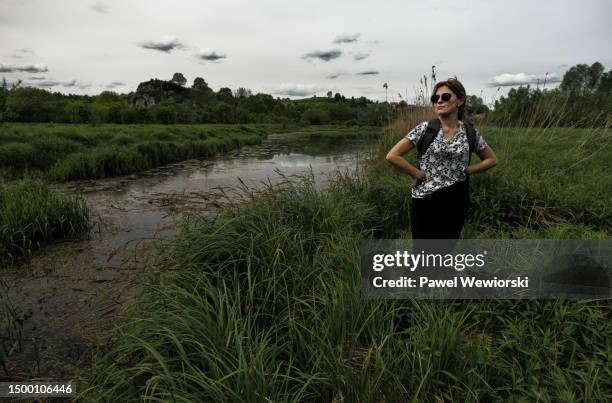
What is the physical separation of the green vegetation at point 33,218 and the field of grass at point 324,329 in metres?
3.82

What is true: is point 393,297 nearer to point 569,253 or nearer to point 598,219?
point 569,253

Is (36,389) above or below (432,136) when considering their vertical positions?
below

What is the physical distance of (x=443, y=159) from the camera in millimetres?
2701

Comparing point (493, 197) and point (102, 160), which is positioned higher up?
point (102, 160)

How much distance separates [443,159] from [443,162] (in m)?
0.03

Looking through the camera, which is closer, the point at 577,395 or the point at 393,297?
the point at 577,395

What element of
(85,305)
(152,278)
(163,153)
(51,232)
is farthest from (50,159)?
(152,278)

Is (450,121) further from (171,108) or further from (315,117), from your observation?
(315,117)

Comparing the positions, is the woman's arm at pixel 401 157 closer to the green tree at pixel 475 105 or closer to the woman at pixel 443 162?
the woman at pixel 443 162

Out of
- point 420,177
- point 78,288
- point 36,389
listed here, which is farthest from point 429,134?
point 78,288

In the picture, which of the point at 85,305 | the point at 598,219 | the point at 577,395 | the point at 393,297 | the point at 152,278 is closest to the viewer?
the point at 577,395

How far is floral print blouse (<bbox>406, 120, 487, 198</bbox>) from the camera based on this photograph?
264 centimetres

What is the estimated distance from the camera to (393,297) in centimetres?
273

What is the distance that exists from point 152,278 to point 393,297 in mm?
2251
